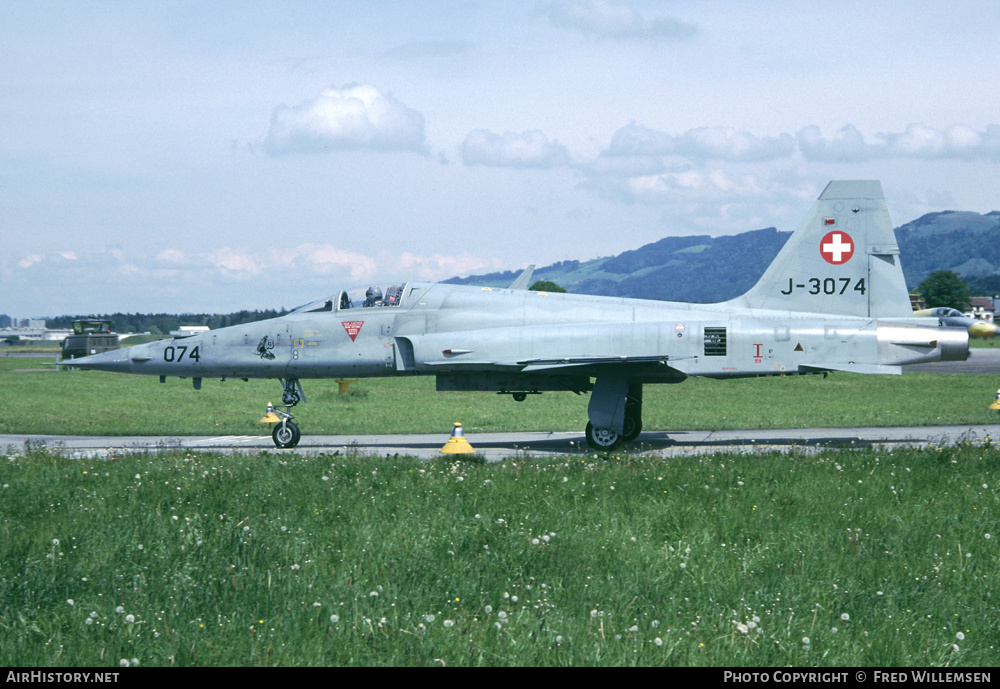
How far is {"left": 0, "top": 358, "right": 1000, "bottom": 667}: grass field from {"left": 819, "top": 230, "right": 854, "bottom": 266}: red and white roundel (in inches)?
209

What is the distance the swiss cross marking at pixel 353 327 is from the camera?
690 inches

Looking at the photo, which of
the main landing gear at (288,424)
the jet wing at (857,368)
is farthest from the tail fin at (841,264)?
the main landing gear at (288,424)

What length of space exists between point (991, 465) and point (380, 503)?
8.33 meters

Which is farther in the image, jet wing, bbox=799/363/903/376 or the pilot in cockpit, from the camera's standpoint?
the pilot in cockpit

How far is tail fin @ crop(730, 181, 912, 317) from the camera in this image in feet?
53.8

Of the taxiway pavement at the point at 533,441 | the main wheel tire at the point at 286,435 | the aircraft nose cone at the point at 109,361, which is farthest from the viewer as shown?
the aircraft nose cone at the point at 109,361

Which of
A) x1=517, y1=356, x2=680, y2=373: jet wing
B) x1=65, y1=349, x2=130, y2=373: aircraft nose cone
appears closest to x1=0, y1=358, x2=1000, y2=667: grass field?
x1=517, y1=356, x2=680, y2=373: jet wing

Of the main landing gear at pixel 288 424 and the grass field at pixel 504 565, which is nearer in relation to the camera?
the grass field at pixel 504 565

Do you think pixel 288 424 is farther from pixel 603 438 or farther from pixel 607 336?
pixel 607 336

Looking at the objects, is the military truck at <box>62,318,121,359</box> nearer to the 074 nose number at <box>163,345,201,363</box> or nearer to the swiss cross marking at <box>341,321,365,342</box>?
the 074 nose number at <box>163,345,201,363</box>

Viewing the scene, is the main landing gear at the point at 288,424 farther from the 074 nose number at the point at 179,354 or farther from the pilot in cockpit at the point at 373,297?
the pilot in cockpit at the point at 373,297

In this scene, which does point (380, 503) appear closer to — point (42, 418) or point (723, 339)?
point (723, 339)

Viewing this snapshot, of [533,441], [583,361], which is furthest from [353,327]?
[583,361]

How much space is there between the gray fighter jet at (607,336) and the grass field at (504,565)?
4688mm
